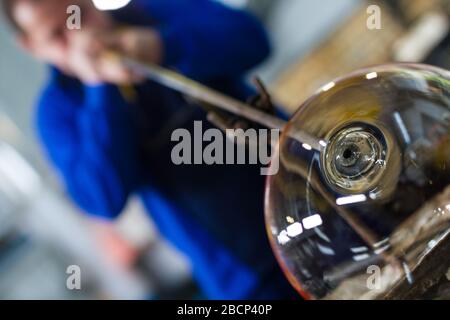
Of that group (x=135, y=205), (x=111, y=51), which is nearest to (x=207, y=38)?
(x=111, y=51)

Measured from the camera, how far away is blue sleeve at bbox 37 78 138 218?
682 mm

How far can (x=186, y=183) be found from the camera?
66 cm

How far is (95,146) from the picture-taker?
69 cm

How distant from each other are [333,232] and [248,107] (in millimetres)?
108

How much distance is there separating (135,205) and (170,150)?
0.97 metres

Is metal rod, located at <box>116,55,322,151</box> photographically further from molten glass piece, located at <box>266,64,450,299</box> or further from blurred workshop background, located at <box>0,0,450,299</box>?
blurred workshop background, located at <box>0,0,450,299</box>

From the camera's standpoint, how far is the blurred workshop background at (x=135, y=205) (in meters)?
1.65

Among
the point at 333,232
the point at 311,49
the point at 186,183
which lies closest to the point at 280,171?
the point at 333,232

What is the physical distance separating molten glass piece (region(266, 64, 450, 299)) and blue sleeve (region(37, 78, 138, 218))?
38cm

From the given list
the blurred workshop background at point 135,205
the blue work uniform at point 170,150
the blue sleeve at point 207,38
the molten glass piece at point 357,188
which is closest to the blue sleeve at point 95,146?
the blue work uniform at point 170,150

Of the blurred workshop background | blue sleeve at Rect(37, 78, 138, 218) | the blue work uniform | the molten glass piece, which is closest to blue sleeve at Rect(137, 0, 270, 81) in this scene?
the blue work uniform

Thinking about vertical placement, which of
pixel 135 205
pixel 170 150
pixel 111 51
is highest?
pixel 111 51

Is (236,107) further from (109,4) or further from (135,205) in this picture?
(135,205)

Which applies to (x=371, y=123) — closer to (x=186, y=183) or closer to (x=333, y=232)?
(x=333, y=232)
